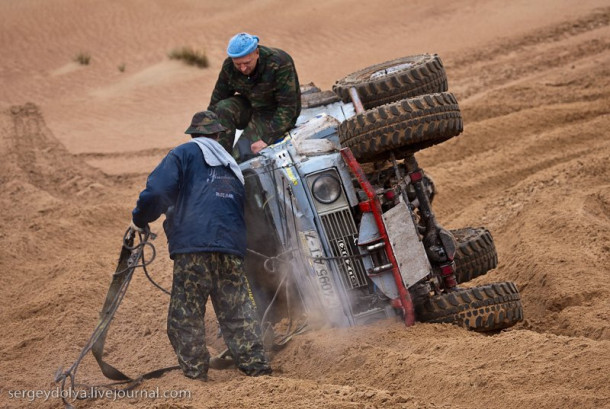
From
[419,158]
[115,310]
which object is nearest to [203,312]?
[115,310]

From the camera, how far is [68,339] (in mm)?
8203

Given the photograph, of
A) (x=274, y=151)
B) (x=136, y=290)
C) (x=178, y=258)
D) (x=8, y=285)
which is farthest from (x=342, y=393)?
(x=8, y=285)

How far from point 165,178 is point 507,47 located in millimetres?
13616

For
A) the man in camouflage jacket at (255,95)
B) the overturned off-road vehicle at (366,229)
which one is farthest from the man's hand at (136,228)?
the man in camouflage jacket at (255,95)

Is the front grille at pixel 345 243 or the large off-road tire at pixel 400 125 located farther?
the front grille at pixel 345 243

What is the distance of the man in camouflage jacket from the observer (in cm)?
800

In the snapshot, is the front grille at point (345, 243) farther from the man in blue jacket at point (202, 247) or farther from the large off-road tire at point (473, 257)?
the large off-road tire at point (473, 257)

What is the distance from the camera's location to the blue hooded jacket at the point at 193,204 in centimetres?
680

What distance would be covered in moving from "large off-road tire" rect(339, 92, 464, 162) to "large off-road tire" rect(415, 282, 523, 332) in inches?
48.0

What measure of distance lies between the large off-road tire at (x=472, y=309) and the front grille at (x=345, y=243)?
1.73 ft

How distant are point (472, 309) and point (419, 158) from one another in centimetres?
629

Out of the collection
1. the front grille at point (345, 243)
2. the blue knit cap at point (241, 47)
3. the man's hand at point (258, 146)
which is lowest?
the front grille at point (345, 243)

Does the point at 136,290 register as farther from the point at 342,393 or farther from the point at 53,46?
the point at 53,46

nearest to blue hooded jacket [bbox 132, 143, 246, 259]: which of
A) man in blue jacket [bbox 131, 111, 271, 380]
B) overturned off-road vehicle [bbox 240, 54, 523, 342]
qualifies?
man in blue jacket [bbox 131, 111, 271, 380]
